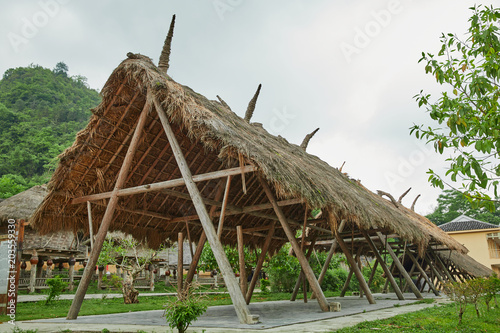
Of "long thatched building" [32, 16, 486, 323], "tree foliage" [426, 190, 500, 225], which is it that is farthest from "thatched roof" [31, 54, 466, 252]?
"tree foliage" [426, 190, 500, 225]

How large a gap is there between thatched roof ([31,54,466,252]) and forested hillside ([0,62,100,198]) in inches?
664

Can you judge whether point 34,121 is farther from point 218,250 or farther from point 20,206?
point 218,250

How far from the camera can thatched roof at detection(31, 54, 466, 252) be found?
17.6 feet

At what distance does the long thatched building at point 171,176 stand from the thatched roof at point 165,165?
20 millimetres

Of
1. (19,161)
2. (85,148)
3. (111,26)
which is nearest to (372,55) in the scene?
(85,148)

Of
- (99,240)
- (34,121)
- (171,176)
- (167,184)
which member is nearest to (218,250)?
(167,184)

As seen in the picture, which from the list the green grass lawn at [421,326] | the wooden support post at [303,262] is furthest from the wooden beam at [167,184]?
the green grass lawn at [421,326]

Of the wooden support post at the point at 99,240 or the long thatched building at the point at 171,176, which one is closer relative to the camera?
the long thatched building at the point at 171,176

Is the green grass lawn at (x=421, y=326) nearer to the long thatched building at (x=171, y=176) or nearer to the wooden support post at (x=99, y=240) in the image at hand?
the long thatched building at (x=171, y=176)

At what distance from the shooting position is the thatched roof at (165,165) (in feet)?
17.6

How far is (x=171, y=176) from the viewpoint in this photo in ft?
26.1

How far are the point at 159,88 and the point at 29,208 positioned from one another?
13.0m

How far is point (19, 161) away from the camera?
Answer: 30.2 m

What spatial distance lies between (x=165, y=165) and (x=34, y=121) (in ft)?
114
